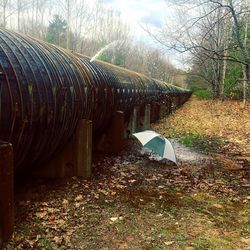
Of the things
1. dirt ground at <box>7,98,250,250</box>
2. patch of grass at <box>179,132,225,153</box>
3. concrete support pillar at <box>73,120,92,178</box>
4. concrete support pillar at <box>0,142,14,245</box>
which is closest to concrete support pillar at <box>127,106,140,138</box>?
patch of grass at <box>179,132,225,153</box>

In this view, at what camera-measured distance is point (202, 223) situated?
479cm

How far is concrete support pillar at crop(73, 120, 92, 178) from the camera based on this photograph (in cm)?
645

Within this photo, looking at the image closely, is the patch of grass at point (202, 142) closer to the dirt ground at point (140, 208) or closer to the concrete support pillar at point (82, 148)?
the dirt ground at point (140, 208)

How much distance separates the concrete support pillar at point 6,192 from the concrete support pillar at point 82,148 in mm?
2728

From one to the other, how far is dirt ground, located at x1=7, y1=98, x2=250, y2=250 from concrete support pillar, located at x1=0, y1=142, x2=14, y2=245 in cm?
21

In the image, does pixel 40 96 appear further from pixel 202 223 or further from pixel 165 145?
pixel 165 145

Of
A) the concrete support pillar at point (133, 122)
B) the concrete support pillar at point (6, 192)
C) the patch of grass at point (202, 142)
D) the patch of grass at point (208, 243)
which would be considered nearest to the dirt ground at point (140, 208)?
the patch of grass at point (208, 243)

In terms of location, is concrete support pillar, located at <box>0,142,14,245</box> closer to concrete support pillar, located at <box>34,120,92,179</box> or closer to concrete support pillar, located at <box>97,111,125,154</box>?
concrete support pillar, located at <box>34,120,92,179</box>

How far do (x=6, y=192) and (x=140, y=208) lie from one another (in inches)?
91.8

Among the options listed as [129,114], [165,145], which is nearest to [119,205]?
[165,145]

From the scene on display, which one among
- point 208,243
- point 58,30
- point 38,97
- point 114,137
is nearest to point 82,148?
point 38,97

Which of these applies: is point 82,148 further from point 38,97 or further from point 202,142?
point 202,142

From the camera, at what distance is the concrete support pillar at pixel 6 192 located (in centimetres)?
367

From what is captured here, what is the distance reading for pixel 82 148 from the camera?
21.3ft
